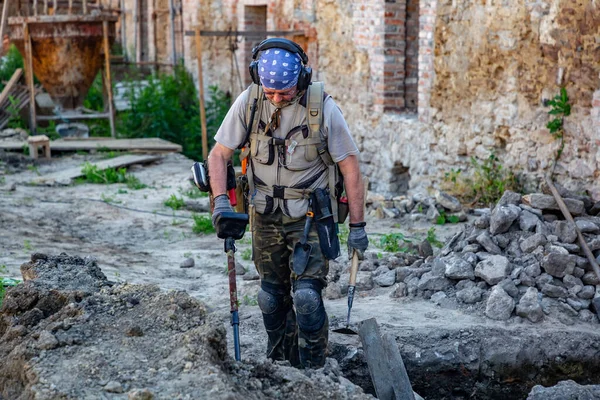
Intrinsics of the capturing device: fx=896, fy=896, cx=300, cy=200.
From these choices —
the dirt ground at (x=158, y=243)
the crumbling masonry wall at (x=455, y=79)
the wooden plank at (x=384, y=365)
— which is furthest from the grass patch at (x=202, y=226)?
the wooden plank at (x=384, y=365)

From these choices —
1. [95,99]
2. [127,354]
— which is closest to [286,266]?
[127,354]

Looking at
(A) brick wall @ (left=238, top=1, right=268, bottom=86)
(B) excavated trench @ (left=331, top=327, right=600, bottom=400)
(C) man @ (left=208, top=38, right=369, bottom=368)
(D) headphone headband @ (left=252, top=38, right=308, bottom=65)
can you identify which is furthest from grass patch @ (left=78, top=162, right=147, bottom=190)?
(D) headphone headband @ (left=252, top=38, right=308, bottom=65)

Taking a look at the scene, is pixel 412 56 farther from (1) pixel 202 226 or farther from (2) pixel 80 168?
(2) pixel 80 168

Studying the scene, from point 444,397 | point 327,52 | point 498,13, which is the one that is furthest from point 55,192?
Result: point 444,397

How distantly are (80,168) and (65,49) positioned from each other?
2941 millimetres

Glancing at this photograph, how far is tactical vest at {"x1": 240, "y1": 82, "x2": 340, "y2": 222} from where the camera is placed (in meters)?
4.97

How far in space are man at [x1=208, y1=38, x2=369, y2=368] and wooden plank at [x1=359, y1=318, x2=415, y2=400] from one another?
28 cm

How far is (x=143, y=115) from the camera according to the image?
578 inches

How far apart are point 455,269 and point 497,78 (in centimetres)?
295

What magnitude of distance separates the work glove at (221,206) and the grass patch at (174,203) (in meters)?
5.08

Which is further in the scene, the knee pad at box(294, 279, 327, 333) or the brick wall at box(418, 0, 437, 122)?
the brick wall at box(418, 0, 437, 122)

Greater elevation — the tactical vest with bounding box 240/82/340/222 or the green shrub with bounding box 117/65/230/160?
the tactical vest with bounding box 240/82/340/222

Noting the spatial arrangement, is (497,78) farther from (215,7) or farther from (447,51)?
(215,7)

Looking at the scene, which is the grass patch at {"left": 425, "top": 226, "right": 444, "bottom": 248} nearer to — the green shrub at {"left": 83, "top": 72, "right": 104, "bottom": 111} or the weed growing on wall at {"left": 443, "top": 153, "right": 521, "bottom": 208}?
the weed growing on wall at {"left": 443, "top": 153, "right": 521, "bottom": 208}
